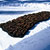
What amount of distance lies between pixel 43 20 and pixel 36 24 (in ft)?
2.80

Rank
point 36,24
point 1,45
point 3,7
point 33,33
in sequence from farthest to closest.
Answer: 1. point 3,7
2. point 36,24
3. point 33,33
4. point 1,45

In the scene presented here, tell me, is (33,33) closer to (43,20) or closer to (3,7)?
(43,20)

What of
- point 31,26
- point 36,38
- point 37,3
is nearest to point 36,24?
point 31,26

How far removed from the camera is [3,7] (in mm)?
11633

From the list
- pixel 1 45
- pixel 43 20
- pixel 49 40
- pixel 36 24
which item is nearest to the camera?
pixel 1 45

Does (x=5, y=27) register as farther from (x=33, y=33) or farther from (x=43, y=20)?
(x=43, y=20)

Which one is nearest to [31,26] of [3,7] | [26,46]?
[26,46]

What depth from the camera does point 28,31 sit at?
18.3 feet

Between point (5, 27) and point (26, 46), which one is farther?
point (5, 27)

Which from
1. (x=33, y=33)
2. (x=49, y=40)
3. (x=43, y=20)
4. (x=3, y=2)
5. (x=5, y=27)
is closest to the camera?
(x=49, y=40)

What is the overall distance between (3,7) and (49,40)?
7.84 meters

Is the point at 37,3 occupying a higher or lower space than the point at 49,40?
lower

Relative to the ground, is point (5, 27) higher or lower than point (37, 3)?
higher

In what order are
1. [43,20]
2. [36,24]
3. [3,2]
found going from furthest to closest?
[3,2], [43,20], [36,24]
